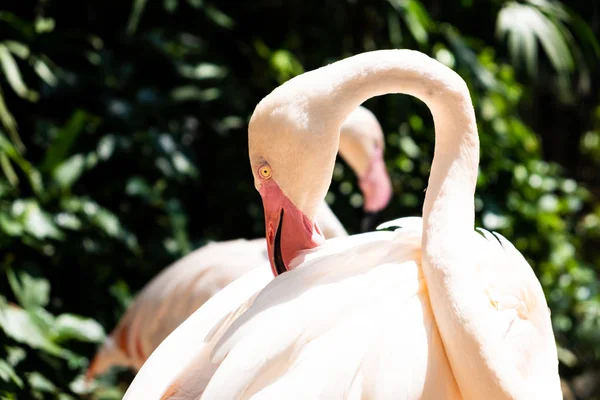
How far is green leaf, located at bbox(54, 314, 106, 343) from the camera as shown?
3.21 metres

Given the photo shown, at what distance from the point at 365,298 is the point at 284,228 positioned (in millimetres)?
299

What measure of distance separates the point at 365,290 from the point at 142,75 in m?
2.77

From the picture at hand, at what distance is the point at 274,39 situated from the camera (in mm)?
4656

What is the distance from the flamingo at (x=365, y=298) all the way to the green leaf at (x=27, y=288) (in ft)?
4.54

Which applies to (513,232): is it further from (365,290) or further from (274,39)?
(365,290)

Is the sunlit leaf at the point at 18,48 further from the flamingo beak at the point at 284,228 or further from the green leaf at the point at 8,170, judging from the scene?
the flamingo beak at the point at 284,228

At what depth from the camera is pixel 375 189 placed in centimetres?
416

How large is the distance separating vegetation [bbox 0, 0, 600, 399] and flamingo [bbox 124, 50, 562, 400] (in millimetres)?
1583

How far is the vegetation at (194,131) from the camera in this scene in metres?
3.80

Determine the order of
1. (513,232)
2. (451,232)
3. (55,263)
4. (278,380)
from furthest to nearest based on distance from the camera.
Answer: (513,232), (55,263), (451,232), (278,380)

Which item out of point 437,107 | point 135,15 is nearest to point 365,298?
point 437,107

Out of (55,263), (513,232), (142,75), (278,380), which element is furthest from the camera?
(513,232)

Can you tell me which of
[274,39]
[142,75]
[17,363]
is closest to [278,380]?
[17,363]

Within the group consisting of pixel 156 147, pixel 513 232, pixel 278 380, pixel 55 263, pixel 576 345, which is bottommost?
pixel 576 345
